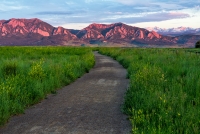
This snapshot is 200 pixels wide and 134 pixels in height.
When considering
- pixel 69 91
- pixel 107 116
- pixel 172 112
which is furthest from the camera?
pixel 69 91

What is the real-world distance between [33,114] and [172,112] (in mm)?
4516

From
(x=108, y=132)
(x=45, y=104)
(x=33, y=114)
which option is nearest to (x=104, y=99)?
(x=45, y=104)

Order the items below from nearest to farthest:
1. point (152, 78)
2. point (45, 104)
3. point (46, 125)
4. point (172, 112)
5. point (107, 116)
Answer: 1. point (172, 112)
2. point (46, 125)
3. point (107, 116)
4. point (45, 104)
5. point (152, 78)

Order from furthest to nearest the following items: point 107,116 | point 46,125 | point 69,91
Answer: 1. point 69,91
2. point 107,116
3. point 46,125

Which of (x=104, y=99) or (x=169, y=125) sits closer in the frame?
(x=169, y=125)

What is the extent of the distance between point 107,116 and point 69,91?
468cm

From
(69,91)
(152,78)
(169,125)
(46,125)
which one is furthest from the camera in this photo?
(69,91)

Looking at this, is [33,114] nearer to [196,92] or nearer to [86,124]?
[86,124]

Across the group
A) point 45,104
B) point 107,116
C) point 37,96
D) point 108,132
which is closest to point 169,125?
point 108,132

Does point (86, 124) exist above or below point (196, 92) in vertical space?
below

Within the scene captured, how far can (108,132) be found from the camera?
21.8ft

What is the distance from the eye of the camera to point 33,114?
8547 millimetres

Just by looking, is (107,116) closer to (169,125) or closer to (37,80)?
(169,125)

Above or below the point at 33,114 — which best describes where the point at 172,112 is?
above
